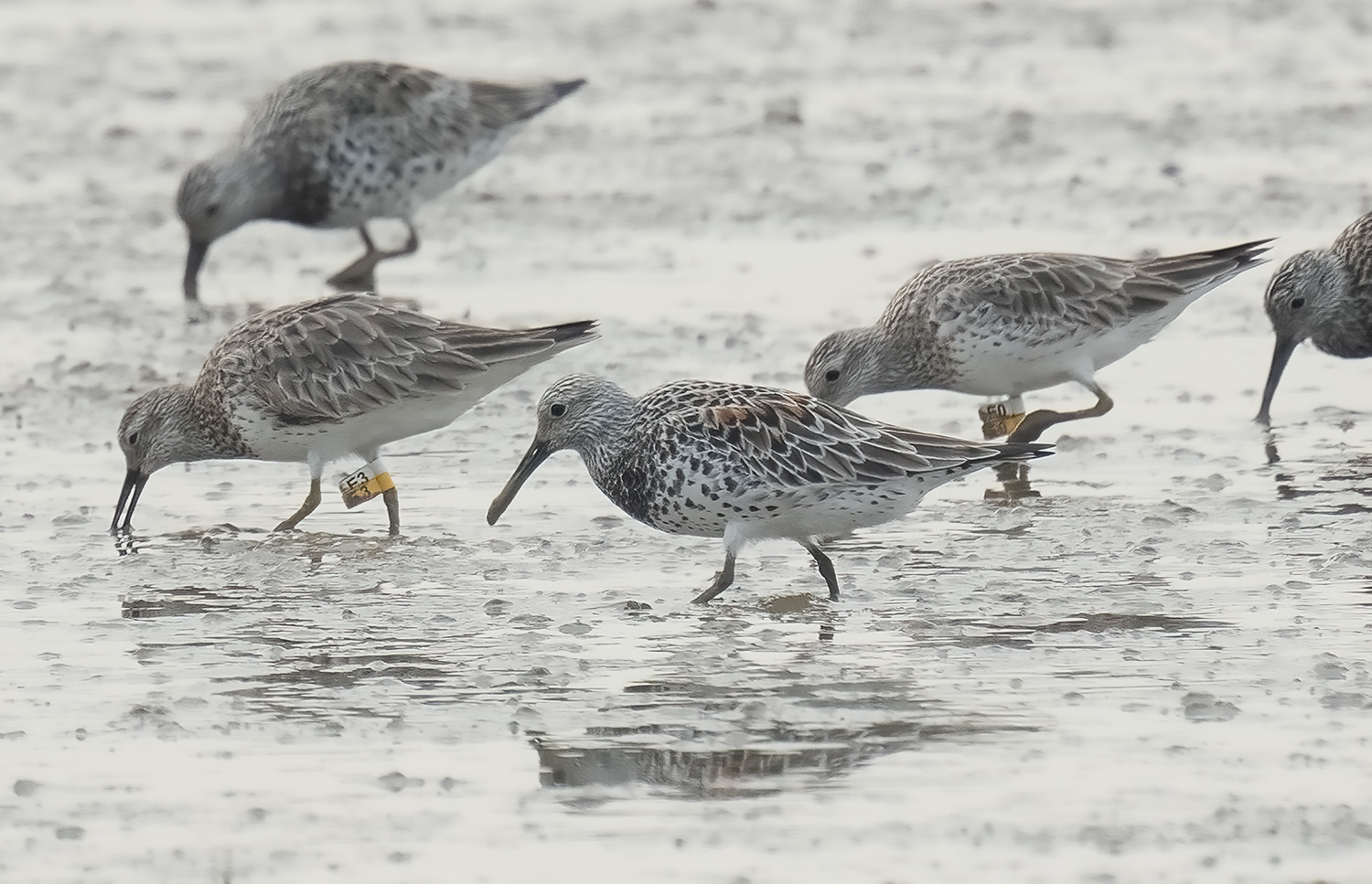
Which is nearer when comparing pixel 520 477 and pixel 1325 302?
pixel 520 477

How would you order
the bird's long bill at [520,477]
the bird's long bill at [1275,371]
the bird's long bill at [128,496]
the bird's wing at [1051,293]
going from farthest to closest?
the bird's long bill at [1275,371], the bird's wing at [1051,293], the bird's long bill at [128,496], the bird's long bill at [520,477]

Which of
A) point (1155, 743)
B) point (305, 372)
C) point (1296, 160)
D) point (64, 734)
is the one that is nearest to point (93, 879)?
point (64, 734)

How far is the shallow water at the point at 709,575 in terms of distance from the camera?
6125mm

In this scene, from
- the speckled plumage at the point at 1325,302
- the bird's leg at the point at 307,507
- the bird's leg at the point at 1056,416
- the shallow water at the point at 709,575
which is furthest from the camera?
the speckled plumage at the point at 1325,302

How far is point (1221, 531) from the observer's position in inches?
366

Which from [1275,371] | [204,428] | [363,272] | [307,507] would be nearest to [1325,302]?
[1275,371]

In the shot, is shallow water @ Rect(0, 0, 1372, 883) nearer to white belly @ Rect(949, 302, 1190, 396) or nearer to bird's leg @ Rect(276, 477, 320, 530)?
bird's leg @ Rect(276, 477, 320, 530)

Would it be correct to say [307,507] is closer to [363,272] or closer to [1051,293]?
[1051,293]

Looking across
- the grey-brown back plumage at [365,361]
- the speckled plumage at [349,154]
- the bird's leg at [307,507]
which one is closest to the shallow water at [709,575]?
the bird's leg at [307,507]

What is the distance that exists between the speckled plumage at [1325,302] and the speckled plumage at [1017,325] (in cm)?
61

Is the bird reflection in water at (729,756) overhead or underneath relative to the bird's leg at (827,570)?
underneath

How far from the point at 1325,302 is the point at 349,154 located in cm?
713

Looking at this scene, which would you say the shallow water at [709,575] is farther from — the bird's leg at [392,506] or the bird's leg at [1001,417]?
the bird's leg at [1001,417]

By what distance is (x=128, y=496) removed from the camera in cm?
1005
